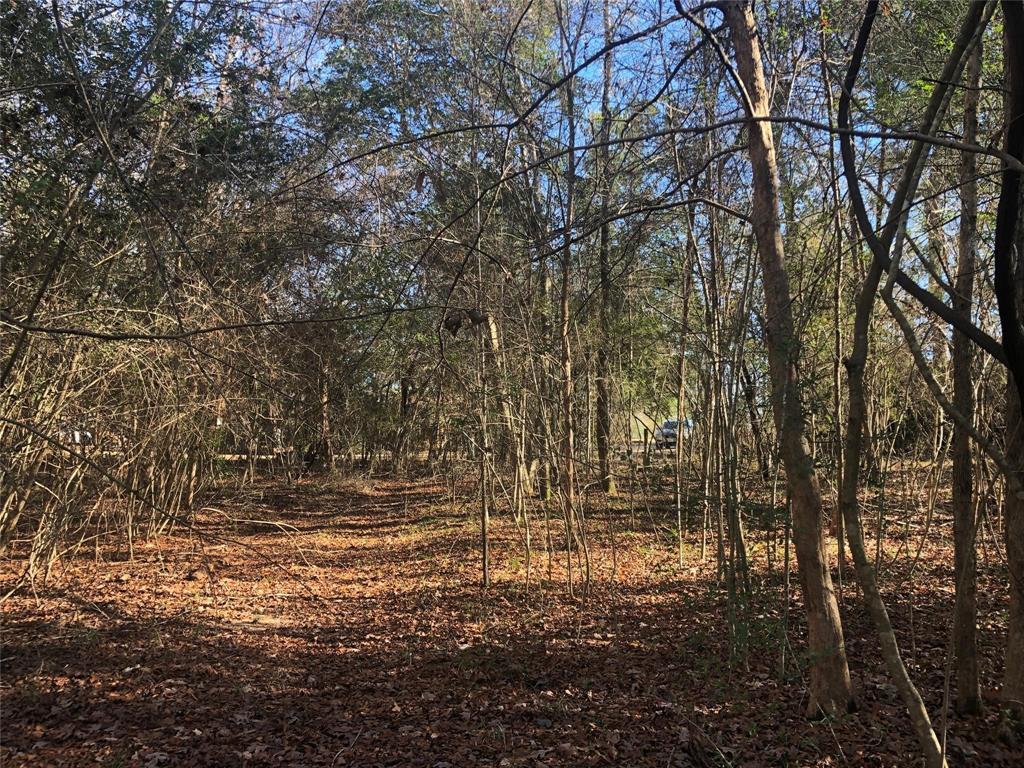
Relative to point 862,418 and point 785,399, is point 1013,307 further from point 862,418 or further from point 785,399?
point 785,399

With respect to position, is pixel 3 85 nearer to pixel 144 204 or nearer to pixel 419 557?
pixel 144 204

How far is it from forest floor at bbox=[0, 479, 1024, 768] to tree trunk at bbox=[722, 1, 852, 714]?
1.07 ft

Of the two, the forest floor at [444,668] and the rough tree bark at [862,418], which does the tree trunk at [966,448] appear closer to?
the forest floor at [444,668]

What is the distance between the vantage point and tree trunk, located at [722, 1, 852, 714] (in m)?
3.44

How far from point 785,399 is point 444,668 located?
11.2ft

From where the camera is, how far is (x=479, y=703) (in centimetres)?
459

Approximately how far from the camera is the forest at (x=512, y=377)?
10.3ft

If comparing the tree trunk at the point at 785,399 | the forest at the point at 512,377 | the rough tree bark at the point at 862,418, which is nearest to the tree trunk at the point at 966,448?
the forest at the point at 512,377

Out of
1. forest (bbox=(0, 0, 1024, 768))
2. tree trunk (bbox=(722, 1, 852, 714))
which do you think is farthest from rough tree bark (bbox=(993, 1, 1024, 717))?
tree trunk (bbox=(722, 1, 852, 714))

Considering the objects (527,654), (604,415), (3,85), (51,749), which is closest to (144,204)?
(3,85)

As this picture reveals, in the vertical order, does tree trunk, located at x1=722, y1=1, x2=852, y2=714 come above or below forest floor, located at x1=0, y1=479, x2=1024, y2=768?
above

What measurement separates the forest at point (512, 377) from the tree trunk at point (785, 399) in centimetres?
2

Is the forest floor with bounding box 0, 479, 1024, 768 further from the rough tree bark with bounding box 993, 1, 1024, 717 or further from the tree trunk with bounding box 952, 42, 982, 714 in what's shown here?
the rough tree bark with bounding box 993, 1, 1024, 717

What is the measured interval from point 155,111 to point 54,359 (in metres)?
2.56
